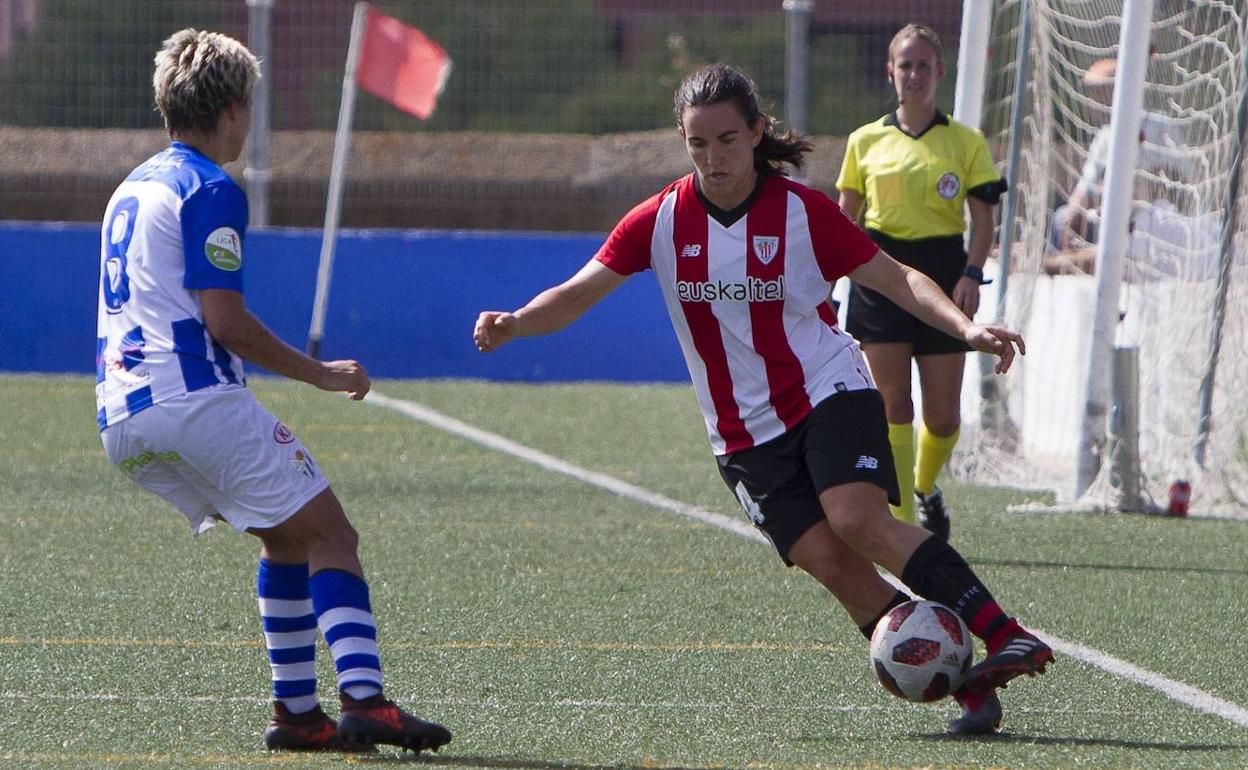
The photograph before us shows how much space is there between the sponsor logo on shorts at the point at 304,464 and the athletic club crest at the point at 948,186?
3944mm

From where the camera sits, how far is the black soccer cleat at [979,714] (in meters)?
4.70

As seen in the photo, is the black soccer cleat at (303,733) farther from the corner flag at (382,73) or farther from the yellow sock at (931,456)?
the corner flag at (382,73)

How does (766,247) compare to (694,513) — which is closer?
(766,247)

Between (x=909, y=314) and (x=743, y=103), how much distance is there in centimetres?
283

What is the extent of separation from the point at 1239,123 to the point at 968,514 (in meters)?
2.31

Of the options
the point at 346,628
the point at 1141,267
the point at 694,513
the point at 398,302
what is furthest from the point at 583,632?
the point at 398,302

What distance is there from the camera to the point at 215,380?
4340mm

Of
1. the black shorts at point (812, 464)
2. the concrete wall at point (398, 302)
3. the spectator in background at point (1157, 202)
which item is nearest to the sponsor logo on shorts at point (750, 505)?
the black shorts at point (812, 464)

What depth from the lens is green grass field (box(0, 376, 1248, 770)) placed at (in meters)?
4.55

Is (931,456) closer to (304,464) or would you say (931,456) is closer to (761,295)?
(761,295)

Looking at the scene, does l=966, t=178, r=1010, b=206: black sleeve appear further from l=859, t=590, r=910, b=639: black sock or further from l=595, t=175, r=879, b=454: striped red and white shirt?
l=859, t=590, r=910, b=639: black sock

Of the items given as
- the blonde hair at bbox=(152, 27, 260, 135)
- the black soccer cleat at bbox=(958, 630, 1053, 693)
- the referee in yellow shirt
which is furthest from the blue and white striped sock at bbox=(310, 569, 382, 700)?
the referee in yellow shirt

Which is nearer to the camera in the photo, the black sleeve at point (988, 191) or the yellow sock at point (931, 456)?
the black sleeve at point (988, 191)

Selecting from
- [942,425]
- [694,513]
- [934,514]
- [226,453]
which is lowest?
[694,513]
